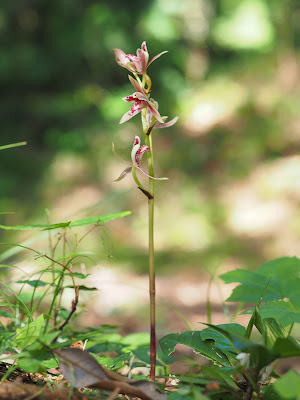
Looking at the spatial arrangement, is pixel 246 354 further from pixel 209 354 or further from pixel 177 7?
pixel 177 7

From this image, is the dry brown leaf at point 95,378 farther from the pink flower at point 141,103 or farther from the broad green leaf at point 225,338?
the pink flower at point 141,103

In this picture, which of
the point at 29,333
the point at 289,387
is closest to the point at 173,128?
the point at 29,333

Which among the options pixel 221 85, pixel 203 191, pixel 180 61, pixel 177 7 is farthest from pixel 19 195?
pixel 177 7

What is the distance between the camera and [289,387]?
0.41m

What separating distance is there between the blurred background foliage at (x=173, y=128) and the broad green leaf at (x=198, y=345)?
2838mm

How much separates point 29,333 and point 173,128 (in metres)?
5.94

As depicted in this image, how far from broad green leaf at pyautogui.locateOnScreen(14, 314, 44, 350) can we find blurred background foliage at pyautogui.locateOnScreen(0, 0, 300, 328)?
114 inches

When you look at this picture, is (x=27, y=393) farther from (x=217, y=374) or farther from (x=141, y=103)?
(x=141, y=103)

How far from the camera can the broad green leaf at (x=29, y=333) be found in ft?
1.83

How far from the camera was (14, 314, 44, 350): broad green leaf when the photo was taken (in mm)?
557

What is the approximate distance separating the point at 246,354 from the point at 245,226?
382 cm

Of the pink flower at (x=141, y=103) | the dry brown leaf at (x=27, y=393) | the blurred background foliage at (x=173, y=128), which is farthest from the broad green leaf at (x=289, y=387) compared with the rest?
the blurred background foliage at (x=173, y=128)

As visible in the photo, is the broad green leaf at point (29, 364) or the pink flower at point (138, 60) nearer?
the broad green leaf at point (29, 364)

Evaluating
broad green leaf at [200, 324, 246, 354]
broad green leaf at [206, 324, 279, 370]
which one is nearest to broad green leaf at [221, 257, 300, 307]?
broad green leaf at [200, 324, 246, 354]
